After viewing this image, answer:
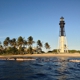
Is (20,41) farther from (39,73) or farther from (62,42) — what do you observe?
(39,73)

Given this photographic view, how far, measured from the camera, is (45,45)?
197 metres

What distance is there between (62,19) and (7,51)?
73.3 m

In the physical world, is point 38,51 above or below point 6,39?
below

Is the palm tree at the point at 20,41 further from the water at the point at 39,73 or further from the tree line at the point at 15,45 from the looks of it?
the water at the point at 39,73

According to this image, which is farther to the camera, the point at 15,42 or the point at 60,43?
the point at 60,43

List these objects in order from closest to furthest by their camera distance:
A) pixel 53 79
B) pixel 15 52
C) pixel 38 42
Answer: pixel 53 79
pixel 15 52
pixel 38 42

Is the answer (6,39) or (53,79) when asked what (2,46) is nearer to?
(6,39)

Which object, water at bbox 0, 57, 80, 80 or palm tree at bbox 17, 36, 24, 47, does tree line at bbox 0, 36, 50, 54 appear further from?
water at bbox 0, 57, 80, 80

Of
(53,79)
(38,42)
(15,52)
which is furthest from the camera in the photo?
(38,42)

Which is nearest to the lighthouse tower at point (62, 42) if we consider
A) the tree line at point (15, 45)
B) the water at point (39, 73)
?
the tree line at point (15, 45)

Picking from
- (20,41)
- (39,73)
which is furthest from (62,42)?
(39,73)

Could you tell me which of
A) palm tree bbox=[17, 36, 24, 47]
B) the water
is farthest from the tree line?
the water

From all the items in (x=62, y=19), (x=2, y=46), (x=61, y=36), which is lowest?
(x=2, y=46)

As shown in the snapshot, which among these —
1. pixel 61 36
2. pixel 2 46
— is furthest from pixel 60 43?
pixel 2 46
